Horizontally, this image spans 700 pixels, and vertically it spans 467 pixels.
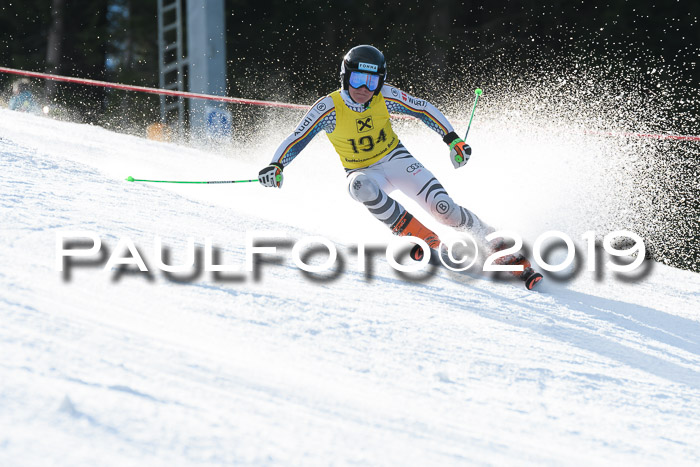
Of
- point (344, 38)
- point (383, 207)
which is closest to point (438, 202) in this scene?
point (383, 207)

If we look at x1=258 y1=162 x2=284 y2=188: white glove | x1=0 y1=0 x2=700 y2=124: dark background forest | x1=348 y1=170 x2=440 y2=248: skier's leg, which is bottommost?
x1=348 y1=170 x2=440 y2=248: skier's leg

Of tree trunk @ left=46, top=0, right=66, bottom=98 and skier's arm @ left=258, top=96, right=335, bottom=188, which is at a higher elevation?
tree trunk @ left=46, top=0, right=66, bottom=98

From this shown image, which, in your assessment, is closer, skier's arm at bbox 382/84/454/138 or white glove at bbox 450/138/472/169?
white glove at bbox 450/138/472/169

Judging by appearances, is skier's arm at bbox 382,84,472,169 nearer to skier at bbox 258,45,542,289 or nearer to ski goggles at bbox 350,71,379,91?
skier at bbox 258,45,542,289

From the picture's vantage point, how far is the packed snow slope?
204 cm

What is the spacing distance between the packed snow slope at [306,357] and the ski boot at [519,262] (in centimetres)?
9

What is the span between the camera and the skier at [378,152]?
4.16 m

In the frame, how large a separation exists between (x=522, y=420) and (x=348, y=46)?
1474 centimetres

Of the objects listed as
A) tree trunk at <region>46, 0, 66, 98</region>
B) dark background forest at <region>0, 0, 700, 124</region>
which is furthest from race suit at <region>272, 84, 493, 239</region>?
tree trunk at <region>46, 0, 66, 98</region>

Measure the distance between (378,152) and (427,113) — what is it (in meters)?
0.40

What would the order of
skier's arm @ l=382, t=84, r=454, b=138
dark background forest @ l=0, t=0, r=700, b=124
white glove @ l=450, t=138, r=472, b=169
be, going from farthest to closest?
dark background forest @ l=0, t=0, r=700, b=124 → skier's arm @ l=382, t=84, r=454, b=138 → white glove @ l=450, t=138, r=472, b=169

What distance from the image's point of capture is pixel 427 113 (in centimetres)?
458

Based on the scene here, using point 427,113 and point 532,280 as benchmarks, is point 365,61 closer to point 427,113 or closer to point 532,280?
point 427,113

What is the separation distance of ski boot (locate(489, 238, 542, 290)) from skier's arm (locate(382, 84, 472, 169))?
1.72 feet
